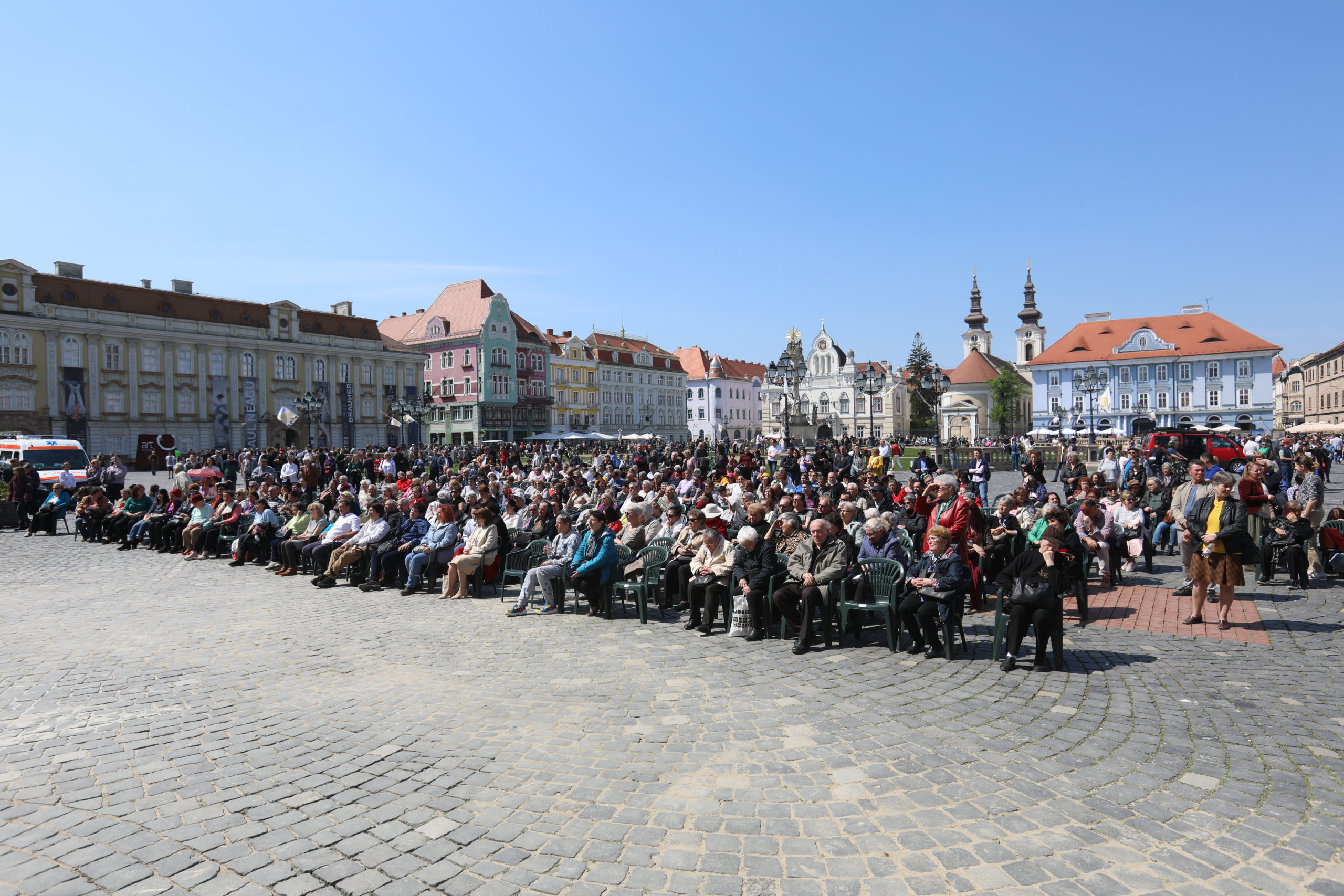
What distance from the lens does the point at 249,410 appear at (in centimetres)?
5669

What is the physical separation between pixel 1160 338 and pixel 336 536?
8860 centimetres

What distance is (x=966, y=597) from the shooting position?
10008 mm

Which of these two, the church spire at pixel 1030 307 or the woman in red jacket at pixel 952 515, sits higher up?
the church spire at pixel 1030 307

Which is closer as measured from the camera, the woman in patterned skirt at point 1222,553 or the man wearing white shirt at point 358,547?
the woman in patterned skirt at point 1222,553

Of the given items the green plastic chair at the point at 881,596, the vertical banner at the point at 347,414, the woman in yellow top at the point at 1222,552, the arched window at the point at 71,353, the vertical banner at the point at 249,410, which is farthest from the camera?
the vertical banner at the point at 347,414

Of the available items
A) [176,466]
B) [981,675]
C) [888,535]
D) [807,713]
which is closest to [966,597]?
[888,535]

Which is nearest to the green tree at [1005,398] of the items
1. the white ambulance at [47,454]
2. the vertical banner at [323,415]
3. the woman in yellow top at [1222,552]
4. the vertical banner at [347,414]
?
the vertical banner at [347,414]

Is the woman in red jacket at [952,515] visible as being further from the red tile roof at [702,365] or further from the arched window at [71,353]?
the red tile roof at [702,365]

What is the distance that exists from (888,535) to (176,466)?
105ft

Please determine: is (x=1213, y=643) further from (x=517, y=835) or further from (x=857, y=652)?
(x=517, y=835)

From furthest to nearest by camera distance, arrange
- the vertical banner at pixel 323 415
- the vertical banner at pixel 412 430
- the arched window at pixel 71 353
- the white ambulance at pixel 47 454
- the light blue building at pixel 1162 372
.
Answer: the light blue building at pixel 1162 372, the vertical banner at pixel 412 430, the vertical banner at pixel 323 415, the arched window at pixel 71 353, the white ambulance at pixel 47 454

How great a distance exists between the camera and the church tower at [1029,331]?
109500 mm

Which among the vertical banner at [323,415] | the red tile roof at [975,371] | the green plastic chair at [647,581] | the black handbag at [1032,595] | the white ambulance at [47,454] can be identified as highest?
the red tile roof at [975,371]

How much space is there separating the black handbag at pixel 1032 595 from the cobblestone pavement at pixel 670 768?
628mm
